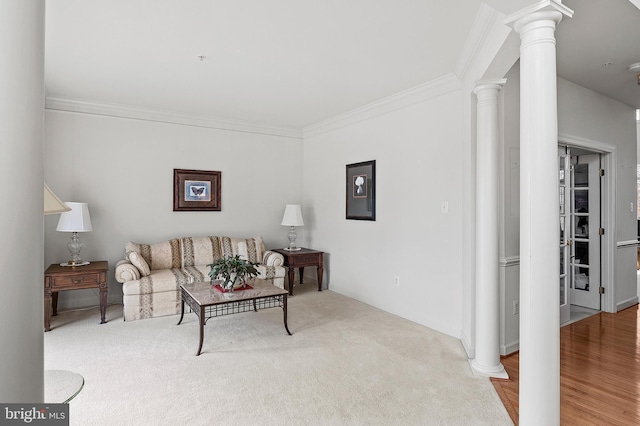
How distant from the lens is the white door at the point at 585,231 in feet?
14.6

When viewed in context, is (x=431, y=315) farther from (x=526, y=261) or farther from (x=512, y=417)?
(x=526, y=261)

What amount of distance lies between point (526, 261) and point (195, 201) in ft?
14.6

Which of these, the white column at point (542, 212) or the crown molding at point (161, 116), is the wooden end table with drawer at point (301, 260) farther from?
the white column at point (542, 212)

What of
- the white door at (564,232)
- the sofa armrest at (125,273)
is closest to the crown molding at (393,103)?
the white door at (564,232)

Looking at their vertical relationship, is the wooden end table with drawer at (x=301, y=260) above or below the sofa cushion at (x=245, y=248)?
below

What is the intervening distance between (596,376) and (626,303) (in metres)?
2.45

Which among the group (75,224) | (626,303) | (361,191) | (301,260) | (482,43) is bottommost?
(626,303)

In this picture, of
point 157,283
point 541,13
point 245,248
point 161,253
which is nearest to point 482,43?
point 541,13

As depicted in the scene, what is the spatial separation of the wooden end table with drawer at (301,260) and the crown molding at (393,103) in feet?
6.08

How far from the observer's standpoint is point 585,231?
4555 millimetres

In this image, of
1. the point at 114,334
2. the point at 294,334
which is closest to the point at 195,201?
the point at 114,334

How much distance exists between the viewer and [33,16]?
64 cm

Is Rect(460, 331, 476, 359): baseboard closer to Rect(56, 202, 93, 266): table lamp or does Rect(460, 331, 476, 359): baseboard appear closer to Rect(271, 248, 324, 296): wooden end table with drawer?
Rect(271, 248, 324, 296): wooden end table with drawer

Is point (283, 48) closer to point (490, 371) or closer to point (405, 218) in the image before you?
point (405, 218)
